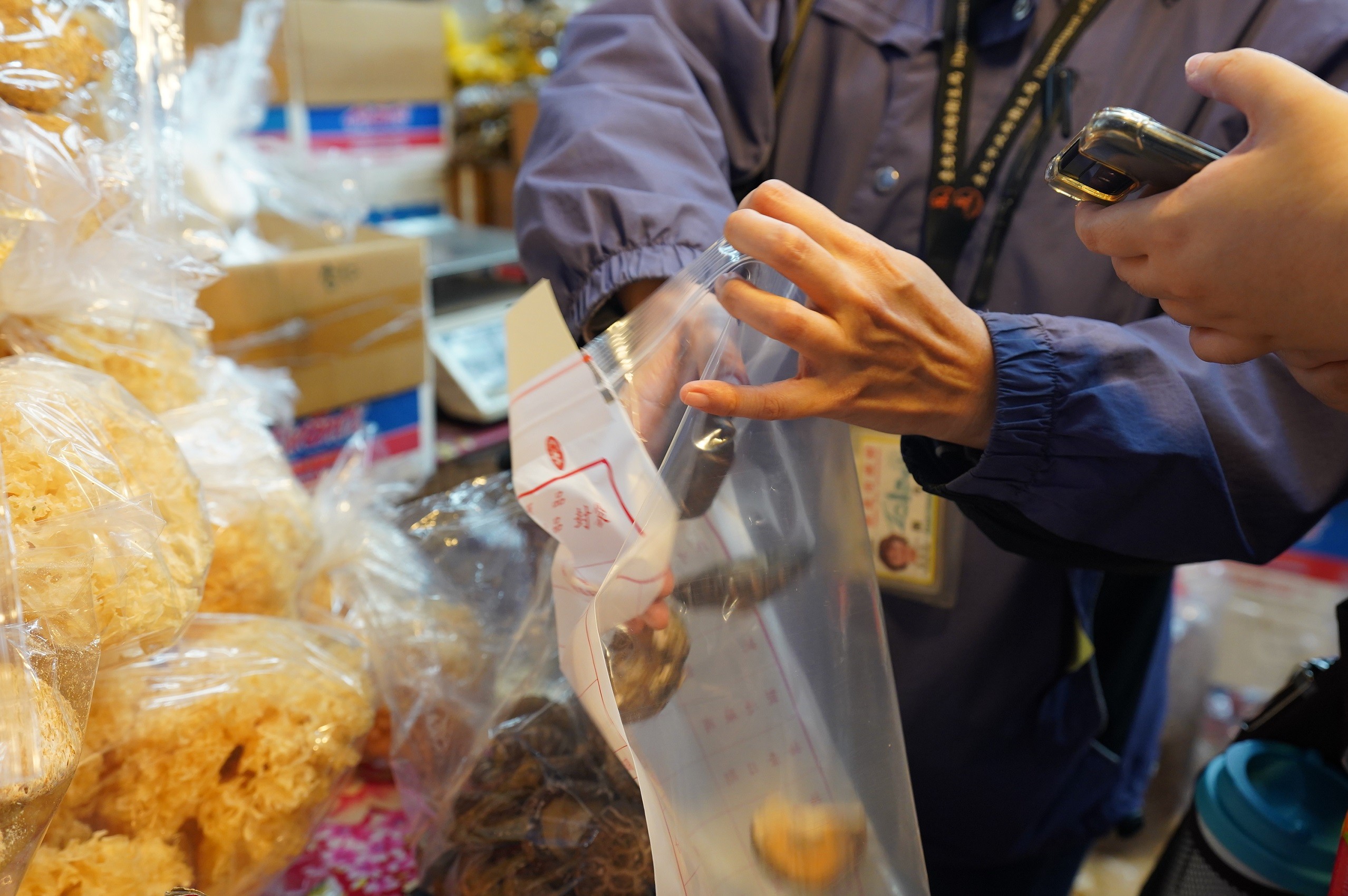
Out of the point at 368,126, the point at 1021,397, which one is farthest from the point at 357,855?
the point at 368,126

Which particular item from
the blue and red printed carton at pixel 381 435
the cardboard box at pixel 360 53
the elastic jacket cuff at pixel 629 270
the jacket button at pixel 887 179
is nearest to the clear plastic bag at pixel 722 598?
the elastic jacket cuff at pixel 629 270

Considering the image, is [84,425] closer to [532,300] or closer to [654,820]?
[532,300]

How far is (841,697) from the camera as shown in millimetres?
585

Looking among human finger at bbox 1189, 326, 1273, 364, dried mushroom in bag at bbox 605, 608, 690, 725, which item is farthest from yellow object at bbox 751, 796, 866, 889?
human finger at bbox 1189, 326, 1273, 364

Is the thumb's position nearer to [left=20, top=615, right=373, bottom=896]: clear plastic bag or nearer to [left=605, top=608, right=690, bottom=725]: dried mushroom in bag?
[left=605, top=608, right=690, bottom=725]: dried mushroom in bag

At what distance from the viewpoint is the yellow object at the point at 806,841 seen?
0.54m

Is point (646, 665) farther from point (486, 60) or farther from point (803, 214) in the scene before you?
point (486, 60)

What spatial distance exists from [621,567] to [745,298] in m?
0.17

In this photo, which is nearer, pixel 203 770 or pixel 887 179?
pixel 203 770

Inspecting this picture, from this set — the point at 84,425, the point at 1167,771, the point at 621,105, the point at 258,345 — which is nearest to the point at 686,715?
the point at 84,425

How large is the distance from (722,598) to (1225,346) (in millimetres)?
322

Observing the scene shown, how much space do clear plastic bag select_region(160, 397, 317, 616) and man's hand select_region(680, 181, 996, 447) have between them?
40cm

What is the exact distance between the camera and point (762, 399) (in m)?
0.52

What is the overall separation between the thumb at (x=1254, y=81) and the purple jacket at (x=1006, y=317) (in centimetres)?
18
